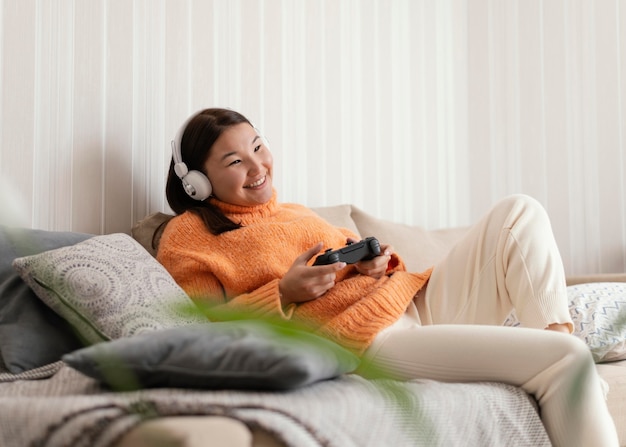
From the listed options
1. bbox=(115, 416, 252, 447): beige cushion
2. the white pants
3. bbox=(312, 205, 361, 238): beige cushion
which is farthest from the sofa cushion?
bbox=(115, 416, 252, 447): beige cushion

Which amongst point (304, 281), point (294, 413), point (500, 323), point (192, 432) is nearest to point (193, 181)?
point (304, 281)

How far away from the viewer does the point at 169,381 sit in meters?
0.99

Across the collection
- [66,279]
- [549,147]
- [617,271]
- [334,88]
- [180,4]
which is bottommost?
[617,271]

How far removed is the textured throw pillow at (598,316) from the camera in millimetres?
1811

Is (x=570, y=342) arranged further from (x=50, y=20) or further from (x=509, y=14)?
(x=509, y=14)

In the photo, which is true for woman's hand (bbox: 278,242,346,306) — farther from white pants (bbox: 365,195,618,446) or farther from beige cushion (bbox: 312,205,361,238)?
beige cushion (bbox: 312,205,361,238)

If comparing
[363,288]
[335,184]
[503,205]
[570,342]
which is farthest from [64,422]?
[335,184]

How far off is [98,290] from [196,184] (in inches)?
23.2

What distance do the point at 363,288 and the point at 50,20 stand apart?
40.3 inches

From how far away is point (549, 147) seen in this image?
311 cm

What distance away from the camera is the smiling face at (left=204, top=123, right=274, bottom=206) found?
1900mm

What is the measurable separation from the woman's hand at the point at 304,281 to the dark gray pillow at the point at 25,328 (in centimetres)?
42

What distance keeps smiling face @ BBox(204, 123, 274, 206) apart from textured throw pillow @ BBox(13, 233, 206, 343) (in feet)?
1.52

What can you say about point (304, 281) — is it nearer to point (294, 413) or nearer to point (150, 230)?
point (150, 230)
